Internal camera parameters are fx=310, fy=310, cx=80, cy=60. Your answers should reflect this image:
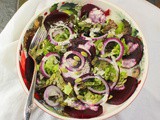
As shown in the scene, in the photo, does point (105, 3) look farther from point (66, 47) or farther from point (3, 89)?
point (3, 89)

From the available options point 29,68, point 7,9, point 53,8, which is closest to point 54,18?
point 53,8

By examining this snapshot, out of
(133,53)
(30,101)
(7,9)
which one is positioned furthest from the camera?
(7,9)

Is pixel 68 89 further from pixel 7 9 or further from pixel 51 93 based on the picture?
pixel 7 9

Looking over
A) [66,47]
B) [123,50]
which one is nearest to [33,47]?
[66,47]

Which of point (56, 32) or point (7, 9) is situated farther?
point (7, 9)

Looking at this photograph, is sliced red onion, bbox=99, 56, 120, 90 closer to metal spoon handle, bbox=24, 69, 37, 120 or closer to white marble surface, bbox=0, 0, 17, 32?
metal spoon handle, bbox=24, 69, 37, 120

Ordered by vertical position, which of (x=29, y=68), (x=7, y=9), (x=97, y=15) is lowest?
(x=7, y=9)

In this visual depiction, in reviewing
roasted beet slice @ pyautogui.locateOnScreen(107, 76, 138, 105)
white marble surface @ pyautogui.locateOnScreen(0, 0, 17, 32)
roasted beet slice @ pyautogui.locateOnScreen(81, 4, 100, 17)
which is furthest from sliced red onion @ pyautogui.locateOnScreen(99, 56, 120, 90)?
white marble surface @ pyautogui.locateOnScreen(0, 0, 17, 32)
